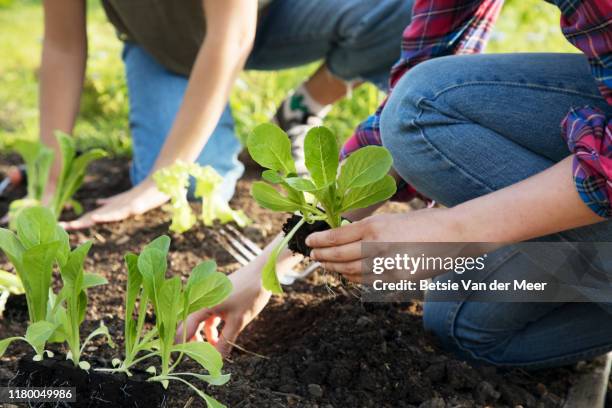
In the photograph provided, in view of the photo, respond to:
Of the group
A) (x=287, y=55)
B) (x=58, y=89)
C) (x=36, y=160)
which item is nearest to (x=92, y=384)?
(x=36, y=160)

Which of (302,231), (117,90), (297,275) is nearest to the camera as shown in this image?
(302,231)

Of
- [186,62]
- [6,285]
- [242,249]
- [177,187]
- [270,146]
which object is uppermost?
[186,62]

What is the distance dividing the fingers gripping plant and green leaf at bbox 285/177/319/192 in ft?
1.17

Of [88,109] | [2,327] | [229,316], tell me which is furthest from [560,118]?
[88,109]

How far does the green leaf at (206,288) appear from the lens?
55.3 inches

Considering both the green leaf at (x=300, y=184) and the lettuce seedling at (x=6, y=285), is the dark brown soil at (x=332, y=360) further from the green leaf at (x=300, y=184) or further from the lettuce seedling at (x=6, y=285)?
the green leaf at (x=300, y=184)

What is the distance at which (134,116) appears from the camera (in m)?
2.99

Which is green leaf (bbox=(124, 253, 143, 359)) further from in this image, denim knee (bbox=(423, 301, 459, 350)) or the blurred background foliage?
the blurred background foliage

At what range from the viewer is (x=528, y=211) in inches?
53.9

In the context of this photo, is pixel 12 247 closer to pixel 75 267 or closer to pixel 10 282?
pixel 75 267

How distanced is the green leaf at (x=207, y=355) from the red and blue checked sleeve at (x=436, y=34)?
675 mm

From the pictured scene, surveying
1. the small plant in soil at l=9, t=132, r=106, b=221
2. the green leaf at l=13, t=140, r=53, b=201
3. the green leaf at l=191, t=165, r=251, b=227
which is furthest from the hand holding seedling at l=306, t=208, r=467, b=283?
the green leaf at l=13, t=140, r=53, b=201

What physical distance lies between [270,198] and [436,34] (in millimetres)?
674

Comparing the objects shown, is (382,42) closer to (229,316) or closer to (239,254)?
(239,254)
